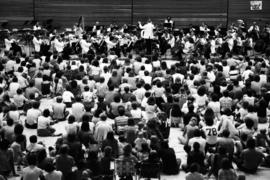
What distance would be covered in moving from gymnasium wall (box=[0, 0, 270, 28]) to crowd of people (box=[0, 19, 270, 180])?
29.9 ft

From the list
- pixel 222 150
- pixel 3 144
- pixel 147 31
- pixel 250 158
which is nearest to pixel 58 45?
pixel 147 31

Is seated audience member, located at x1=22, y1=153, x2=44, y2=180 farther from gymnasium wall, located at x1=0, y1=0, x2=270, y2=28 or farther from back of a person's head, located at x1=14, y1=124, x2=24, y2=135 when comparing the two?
gymnasium wall, located at x1=0, y1=0, x2=270, y2=28

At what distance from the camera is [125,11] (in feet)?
118

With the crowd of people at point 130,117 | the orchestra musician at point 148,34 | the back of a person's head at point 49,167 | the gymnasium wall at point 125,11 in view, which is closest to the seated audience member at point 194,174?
the crowd of people at point 130,117

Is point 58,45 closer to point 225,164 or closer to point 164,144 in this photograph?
point 164,144

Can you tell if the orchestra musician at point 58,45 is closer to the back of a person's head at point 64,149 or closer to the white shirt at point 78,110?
the white shirt at point 78,110

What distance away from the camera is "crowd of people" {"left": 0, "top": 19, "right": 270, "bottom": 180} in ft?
40.6

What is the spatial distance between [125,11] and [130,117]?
2208 cm

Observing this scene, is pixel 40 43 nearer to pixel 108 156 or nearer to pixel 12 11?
pixel 12 11

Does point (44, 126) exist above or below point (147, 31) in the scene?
below

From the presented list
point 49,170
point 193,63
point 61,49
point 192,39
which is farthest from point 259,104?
point 61,49

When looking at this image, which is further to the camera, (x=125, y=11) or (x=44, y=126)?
(x=125, y=11)

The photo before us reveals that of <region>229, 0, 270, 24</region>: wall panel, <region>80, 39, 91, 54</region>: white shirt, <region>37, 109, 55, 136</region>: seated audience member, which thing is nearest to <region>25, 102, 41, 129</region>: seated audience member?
<region>37, 109, 55, 136</region>: seated audience member

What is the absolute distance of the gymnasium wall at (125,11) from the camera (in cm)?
3525
